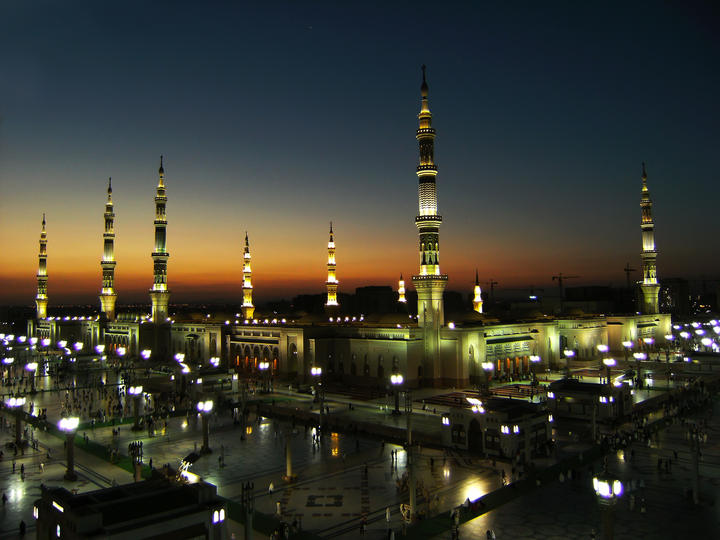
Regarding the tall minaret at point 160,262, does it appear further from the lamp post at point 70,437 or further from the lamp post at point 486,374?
the lamp post at point 70,437

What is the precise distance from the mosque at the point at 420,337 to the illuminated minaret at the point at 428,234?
78mm

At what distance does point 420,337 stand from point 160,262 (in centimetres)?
3727

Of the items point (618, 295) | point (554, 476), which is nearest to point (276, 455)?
point (554, 476)

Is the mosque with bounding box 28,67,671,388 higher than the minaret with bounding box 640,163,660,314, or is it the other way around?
the minaret with bounding box 640,163,660,314

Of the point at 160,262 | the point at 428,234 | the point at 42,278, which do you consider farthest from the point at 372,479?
the point at 42,278

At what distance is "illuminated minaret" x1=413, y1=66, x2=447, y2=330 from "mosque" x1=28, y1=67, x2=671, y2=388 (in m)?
0.08

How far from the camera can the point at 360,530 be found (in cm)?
1748

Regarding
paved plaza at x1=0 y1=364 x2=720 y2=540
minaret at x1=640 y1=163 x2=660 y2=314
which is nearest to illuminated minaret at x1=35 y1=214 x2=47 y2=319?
paved plaza at x1=0 y1=364 x2=720 y2=540

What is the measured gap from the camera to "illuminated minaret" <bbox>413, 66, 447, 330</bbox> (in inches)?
1768

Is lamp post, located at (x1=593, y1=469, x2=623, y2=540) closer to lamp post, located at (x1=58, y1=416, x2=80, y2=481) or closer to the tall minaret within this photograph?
lamp post, located at (x1=58, y1=416, x2=80, y2=481)

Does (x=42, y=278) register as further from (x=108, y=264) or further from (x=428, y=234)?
(x=428, y=234)

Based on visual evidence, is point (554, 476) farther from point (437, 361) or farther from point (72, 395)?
point (72, 395)

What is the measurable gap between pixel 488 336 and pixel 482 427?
19.9 meters

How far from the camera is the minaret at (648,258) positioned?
68.2 metres
